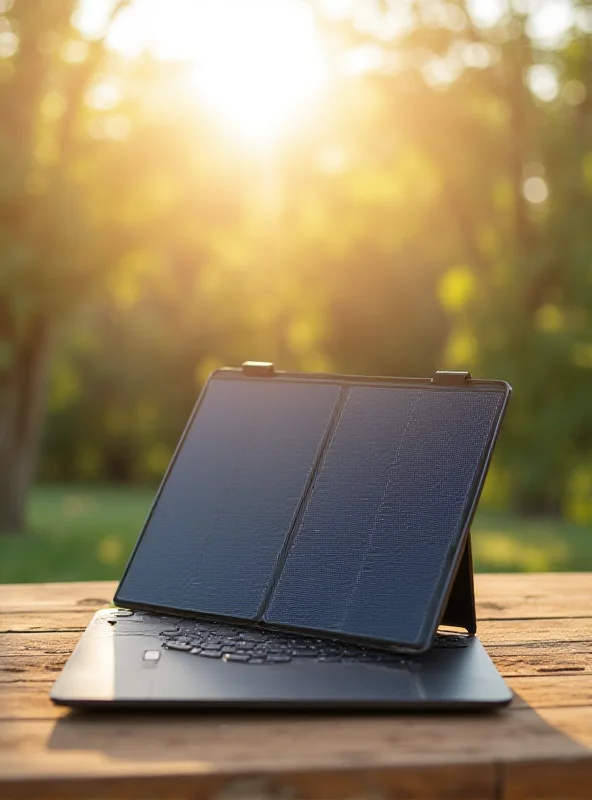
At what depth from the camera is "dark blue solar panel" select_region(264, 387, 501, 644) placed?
1470mm

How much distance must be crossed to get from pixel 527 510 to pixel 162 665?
15.1 meters

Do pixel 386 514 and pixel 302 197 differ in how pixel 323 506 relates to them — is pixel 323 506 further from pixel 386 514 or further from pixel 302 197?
pixel 302 197

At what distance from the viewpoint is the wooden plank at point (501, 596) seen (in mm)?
1935

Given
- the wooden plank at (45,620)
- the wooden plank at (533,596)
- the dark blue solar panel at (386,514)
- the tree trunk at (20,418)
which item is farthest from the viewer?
the tree trunk at (20,418)

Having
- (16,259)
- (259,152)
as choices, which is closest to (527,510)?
(259,152)

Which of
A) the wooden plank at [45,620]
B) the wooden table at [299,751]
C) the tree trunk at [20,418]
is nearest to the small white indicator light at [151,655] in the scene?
the wooden table at [299,751]

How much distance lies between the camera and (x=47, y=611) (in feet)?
6.25

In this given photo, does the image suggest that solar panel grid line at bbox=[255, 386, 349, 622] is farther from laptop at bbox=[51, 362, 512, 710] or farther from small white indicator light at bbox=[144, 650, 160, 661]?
small white indicator light at bbox=[144, 650, 160, 661]

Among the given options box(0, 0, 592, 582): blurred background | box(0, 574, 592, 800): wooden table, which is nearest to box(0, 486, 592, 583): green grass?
→ box(0, 0, 592, 582): blurred background

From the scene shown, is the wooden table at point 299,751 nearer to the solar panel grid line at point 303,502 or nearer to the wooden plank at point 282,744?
the wooden plank at point 282,744

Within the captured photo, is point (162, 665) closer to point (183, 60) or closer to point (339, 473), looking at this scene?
point (339, 473)

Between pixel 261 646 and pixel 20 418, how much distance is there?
974 centimetres

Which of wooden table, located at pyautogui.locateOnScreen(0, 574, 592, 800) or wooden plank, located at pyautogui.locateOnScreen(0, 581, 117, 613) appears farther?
wooden plank, located at pyautogui.locateOnScreen(0, 581, 117, 613)

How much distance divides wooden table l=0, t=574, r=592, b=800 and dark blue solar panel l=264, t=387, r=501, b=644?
205mm
